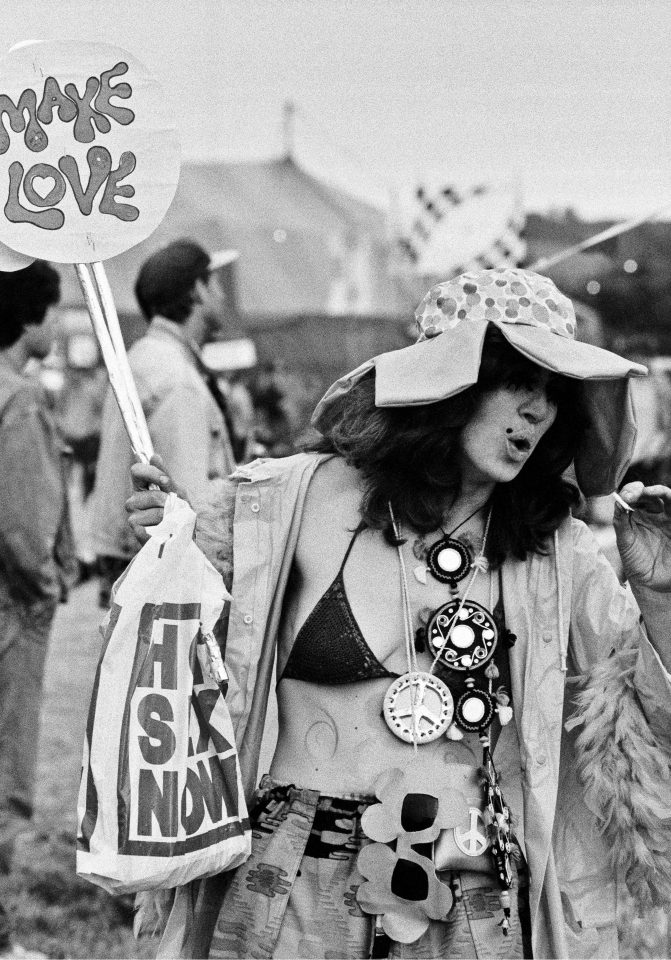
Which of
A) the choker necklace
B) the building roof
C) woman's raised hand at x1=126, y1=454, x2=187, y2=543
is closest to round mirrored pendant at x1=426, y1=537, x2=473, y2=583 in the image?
the choker necklace

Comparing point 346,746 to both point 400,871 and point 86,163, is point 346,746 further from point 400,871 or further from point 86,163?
point 86,163

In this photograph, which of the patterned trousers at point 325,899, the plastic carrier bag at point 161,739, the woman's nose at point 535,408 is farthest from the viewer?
the woman's nose at point 535,408

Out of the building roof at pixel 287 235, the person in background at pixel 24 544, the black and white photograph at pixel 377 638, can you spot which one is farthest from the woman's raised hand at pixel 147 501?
the building roof at pixel 287 235

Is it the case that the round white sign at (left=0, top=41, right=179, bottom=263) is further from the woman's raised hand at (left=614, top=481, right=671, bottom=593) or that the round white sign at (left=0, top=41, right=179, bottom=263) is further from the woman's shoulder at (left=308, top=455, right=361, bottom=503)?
the woman's raised hand at (left=614, top=481, right=671, bottom=593)

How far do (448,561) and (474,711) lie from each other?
0.26 m

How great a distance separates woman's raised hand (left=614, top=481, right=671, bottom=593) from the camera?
2.36 m

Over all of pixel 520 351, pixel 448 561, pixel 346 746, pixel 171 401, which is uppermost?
pixel 520 351

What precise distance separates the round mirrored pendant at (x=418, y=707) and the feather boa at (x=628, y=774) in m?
0.27

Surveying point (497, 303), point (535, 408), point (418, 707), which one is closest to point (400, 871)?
point (418, 707)

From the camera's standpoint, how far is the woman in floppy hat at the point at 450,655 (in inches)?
88.7

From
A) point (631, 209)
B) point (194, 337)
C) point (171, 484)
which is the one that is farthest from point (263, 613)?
point (631, 209)

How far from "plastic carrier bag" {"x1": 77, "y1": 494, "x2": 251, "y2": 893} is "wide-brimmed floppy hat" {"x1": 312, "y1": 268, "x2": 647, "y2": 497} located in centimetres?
45

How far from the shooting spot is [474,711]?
2.32 m

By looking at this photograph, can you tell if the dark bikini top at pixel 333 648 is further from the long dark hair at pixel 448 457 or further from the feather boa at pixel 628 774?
the feather boa at pixel 628 774
